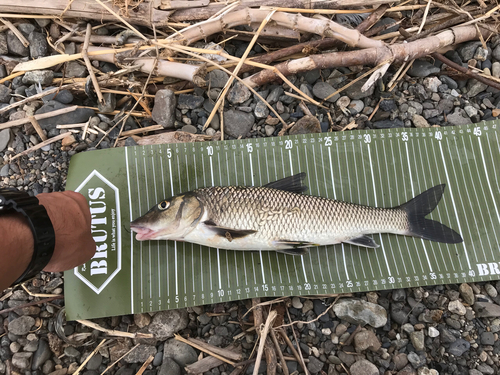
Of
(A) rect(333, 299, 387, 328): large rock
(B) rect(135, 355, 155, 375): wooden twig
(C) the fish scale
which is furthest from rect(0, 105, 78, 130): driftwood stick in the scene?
(A) rect(333, 299, 387, 328): large rock

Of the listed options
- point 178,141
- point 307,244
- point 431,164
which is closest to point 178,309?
point 307,244

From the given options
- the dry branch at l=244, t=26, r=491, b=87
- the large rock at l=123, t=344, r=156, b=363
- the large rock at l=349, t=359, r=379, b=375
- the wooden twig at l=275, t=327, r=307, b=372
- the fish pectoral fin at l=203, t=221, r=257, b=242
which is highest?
the dry branch at l=244, t=26, r=491, b=87

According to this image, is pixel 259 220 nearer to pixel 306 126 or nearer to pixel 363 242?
pixel 363 242

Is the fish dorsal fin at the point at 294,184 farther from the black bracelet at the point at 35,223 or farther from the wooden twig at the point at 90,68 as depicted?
the wooden twig at the point at 90,68

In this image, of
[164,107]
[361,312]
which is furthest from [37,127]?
[361,312]

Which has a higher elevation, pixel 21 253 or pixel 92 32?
pixel 92 32

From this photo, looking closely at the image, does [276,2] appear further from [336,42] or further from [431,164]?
[431,164]

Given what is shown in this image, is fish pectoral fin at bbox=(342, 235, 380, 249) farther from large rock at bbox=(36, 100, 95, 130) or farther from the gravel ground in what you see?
large rock at bbox=(36, 100, 95, 130)
